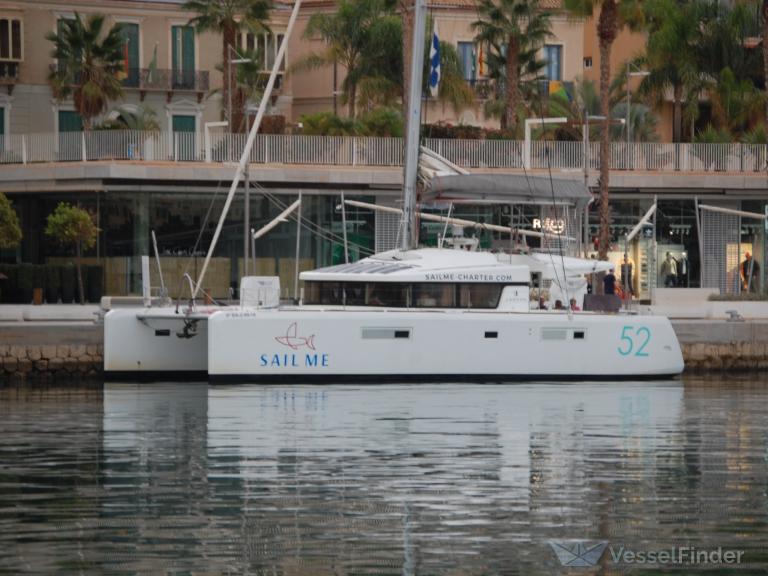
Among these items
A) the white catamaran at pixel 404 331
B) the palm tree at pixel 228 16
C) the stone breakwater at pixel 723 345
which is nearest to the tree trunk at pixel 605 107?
the stone breakwater at pixel 723 345

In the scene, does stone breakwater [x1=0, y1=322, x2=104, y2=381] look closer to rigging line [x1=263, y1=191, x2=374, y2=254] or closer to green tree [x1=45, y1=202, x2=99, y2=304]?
green tree [x1=45, y1=202, x2=99, y2=304]

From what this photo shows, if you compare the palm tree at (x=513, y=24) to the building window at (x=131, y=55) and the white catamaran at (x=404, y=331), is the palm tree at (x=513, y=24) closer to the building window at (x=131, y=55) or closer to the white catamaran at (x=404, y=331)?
the building window at (x=131, y=55)

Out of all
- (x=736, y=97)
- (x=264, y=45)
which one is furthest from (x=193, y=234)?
(x=264, y=45)

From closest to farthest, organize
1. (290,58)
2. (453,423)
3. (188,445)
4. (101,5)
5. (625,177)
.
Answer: (188,445) < (453,423) < (625,177) < (101,5) < (290,58)

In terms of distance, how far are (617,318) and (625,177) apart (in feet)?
61.9

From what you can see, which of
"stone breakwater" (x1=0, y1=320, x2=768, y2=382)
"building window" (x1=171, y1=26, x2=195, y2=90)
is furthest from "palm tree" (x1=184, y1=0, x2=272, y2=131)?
"stone breakwater" (x1=0, y1=320, x2=768, y2=382)

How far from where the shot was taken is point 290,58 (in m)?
69.9

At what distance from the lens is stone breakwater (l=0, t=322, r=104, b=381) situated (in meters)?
35.1

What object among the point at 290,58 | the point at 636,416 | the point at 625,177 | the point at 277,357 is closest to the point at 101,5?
the point at 290,58

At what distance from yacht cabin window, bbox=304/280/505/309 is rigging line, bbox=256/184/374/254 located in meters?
16.1

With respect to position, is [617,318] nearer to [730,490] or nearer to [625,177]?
[730,490]

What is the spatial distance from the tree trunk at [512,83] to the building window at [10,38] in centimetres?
1909

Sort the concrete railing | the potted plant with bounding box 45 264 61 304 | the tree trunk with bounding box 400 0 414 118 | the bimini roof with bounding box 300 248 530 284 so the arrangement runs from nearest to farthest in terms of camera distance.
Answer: the bimini roof with bounding box 300 248 530 284 → the tree trunk with bounding box 400 0 414 118 → the potted plant with bounding box 45 264 61 304 → the concrete railing

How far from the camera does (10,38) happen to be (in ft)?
210
